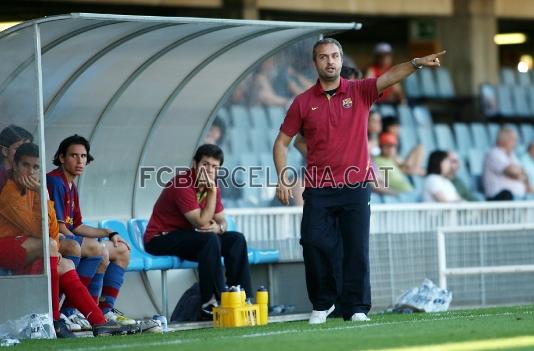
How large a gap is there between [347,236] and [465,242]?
3.59m

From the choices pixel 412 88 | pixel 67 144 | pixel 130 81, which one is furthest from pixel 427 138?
pixel 67 144

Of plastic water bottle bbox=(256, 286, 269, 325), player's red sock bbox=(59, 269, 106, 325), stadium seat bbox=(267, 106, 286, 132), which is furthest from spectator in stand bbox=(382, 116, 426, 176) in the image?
player's red sock bbox=(59, 269, 106, 325)

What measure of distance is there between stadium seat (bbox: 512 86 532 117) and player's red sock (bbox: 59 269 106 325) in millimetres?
15096

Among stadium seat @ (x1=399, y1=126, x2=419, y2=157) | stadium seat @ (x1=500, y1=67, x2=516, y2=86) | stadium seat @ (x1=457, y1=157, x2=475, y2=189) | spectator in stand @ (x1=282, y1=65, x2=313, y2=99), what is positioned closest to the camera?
spectator in stand @ (x1=282, y1=65, x2=313, y2=99)

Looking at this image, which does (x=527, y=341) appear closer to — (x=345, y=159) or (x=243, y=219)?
(x=345, y=159)

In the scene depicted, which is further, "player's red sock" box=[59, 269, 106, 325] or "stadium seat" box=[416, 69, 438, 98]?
"stadium seat" box=[416, 69, 438, 98]

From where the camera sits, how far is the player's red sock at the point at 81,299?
10531 mm

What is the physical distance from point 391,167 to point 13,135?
744 cm

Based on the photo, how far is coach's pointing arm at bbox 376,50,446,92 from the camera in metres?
10.1

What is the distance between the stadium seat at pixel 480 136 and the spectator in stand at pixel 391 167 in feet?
15.5

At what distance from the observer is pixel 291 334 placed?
9547mm

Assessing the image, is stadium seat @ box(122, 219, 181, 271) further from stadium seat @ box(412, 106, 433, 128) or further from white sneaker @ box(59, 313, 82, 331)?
stadium seat @ box(412, 106, 433, 128)

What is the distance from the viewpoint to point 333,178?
1070cm

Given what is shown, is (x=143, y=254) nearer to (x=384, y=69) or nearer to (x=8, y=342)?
(x=8, y=342)
